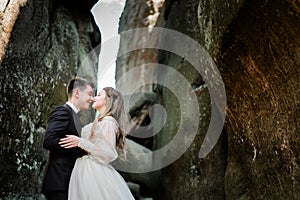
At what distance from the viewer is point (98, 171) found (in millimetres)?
4250

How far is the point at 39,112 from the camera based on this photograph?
6637 mm

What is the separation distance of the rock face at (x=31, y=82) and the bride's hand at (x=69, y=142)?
1.71 m

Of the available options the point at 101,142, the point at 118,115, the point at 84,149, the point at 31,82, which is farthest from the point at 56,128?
the point at 31,82

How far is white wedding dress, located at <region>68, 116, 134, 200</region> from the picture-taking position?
4160 mm

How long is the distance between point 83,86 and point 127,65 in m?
7.71

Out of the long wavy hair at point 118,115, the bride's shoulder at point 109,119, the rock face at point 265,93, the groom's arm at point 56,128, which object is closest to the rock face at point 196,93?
the rock face at point 265,93

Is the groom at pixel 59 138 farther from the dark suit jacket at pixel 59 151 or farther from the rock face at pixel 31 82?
the rock face at pixel 31 82

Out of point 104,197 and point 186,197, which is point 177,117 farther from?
point 104,197

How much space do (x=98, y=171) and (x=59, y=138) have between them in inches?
17.6

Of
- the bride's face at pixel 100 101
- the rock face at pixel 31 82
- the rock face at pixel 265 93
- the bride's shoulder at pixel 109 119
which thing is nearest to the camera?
the rock face at pixel 265 93

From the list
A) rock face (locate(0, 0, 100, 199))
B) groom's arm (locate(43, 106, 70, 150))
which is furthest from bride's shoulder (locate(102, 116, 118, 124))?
rock face (locate(0, 0, 100, 199))

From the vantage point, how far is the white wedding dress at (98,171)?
4160mm

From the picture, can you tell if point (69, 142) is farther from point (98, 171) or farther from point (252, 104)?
point (252, 104)

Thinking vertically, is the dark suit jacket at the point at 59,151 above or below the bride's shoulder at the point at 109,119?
below
